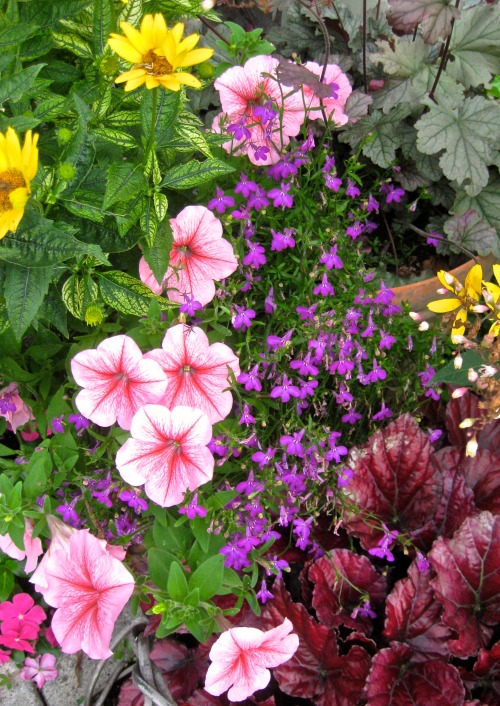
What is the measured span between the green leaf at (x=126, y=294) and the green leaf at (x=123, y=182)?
15 cm

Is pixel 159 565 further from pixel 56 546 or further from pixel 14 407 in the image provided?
pixel 14 407

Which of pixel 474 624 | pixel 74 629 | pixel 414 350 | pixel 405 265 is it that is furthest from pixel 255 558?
pixel 405 265

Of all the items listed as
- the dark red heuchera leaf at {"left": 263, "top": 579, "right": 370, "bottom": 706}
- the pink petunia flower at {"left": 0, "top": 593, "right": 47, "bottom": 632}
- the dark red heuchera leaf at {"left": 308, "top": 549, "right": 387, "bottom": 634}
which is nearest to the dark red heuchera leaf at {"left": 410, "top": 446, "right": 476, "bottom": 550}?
the dark red heuchera leaf at {"left": 308, "top": 549, "right": 387, "bottom": 634}

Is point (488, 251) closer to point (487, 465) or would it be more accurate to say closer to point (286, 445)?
point (487, 465)

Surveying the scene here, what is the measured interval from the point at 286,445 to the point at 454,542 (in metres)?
0.35

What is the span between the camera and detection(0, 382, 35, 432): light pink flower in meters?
1.18

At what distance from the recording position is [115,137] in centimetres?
98

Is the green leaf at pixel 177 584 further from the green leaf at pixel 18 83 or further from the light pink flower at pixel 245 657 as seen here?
the green leaf at pixel 18 83

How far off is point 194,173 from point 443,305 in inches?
19.2

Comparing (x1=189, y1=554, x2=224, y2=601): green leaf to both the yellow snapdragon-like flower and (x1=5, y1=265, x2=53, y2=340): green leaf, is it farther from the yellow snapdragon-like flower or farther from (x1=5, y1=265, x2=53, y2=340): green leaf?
the yellow snapdragon-like flower

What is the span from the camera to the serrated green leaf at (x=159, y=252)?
3.32ft

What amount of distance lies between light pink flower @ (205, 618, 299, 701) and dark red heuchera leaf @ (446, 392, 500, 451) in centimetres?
57

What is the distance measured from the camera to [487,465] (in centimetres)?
129

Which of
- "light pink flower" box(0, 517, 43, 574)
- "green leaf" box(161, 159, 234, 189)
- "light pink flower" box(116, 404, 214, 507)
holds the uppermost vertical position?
"green leaf" box(161, 159, 234, 189)
